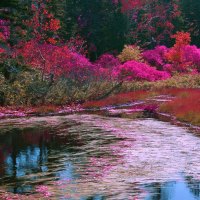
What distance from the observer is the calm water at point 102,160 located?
495 inches

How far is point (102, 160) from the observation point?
16469 millimetres

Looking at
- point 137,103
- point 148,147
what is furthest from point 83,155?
point 137,103

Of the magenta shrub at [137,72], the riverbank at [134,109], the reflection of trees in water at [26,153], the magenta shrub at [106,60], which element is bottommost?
the riverbank at [134,109]

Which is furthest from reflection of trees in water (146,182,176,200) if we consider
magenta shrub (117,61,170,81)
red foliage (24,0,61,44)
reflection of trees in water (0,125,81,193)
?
red foliage (24,0,61,44)

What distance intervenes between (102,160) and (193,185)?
443cm

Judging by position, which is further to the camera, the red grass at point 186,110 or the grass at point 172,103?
the grass at point 172,103

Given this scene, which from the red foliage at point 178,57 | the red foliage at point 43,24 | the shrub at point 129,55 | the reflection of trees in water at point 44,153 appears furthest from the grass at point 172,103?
the red foliage at point 43,24

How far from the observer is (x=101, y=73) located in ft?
135

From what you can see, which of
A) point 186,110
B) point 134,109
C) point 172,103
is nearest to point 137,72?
point 134,109

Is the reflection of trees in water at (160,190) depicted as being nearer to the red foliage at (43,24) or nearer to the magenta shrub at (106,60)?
the red foliage at (43,24)

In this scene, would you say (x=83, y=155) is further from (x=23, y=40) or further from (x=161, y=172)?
(x=23, y=40)

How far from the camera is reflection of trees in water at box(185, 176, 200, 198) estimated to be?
12.3 meters

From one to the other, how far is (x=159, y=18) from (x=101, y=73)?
30565mm

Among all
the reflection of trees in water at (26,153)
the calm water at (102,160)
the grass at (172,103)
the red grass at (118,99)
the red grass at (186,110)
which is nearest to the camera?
the calm water at (102,160)
